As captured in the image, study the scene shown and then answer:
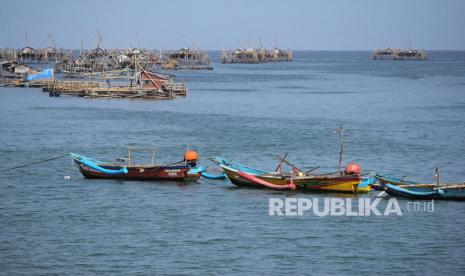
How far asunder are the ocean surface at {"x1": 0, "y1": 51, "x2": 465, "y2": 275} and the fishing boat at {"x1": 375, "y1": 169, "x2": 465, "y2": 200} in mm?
585

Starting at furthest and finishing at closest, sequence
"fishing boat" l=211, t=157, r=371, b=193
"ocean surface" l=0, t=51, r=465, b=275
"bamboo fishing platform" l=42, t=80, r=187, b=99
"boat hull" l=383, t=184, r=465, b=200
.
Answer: "bamboo fishing platform" l=42, t=80, r=187, b=99 < "fishing boat" l=211, t=157, r=371, b=193 < "boat hull" l=383, t=184, r=465, b=200 < "ocean surface" l=0, t=51, r=465, b=275

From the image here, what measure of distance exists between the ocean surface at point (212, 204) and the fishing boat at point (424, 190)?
0.58 metres

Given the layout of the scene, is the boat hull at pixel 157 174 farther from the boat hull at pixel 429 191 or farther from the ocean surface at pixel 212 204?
the boat hull at pixel 429 191

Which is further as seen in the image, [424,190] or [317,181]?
[317,181]

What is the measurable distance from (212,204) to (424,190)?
32.6 feet

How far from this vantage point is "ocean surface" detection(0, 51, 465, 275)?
29.2 m

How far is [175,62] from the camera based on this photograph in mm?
163750

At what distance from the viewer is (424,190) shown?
37406 mm

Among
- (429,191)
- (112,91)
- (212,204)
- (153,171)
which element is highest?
(112,91)

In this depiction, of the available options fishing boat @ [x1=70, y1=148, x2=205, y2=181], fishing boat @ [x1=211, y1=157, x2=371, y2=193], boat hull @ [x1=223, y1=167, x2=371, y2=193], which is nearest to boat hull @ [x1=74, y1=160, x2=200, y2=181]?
fishing boat @ [x1=70, y1=148, x2=205, y2=181]

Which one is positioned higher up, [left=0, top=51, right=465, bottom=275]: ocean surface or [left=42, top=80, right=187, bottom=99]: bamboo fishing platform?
[left=42, top=80, right=187, bottom=99]: bamboo fishing platform

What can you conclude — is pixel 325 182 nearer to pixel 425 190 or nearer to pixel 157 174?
pixel 425 190

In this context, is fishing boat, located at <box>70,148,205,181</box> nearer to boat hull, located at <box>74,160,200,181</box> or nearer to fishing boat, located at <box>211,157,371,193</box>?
boat hull, located at <box>74,160,200,181</box>

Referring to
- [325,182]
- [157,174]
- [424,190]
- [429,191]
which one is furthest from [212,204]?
[429,191]
